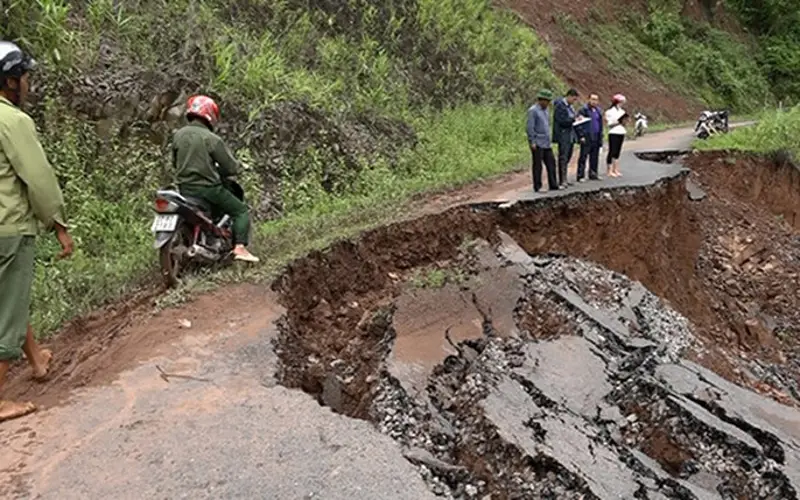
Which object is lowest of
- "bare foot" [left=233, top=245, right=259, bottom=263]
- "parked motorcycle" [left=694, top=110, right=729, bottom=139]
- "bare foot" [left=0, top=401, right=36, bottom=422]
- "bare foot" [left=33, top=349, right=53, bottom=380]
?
"parked motorcycle" [left=694, top=110, right=729, bottom=139]

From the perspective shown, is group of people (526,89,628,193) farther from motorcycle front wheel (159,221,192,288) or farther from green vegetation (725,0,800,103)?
green vegetation (725,0,800,103)

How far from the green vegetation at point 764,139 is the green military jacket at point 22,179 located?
14430mm

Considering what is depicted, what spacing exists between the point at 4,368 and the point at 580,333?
507 centimetres

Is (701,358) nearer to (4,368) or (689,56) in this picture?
(4,368)

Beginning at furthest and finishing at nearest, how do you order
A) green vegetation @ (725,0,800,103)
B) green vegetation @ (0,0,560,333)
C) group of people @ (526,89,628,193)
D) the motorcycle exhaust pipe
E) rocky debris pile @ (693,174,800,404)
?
green vegetation @ (725,0,800,103), rocky debris pile @ (693,174,800,404), group of people @ (526,89,628,193), green vegetation @ (0,0,560,333), the motorcycle exhaust pipe

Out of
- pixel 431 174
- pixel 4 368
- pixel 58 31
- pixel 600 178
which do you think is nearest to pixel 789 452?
pixel 4 368

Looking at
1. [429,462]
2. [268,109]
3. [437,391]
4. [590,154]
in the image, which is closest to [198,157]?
[437,391]

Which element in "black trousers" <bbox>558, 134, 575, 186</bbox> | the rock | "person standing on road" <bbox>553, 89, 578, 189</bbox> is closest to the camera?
the rock

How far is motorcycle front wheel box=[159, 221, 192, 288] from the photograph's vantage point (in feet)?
20.5

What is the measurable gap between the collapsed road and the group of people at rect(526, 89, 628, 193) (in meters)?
0.61

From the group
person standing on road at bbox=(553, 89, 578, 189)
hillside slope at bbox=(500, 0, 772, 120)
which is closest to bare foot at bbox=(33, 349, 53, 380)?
person standing on road at bbox=(553, 89, 578, 189)

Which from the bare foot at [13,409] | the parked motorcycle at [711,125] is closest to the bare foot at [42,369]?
the bare foot at [13,409]

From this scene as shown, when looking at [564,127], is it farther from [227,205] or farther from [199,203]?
[199,203]

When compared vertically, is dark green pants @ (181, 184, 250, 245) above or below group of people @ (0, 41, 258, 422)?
below
